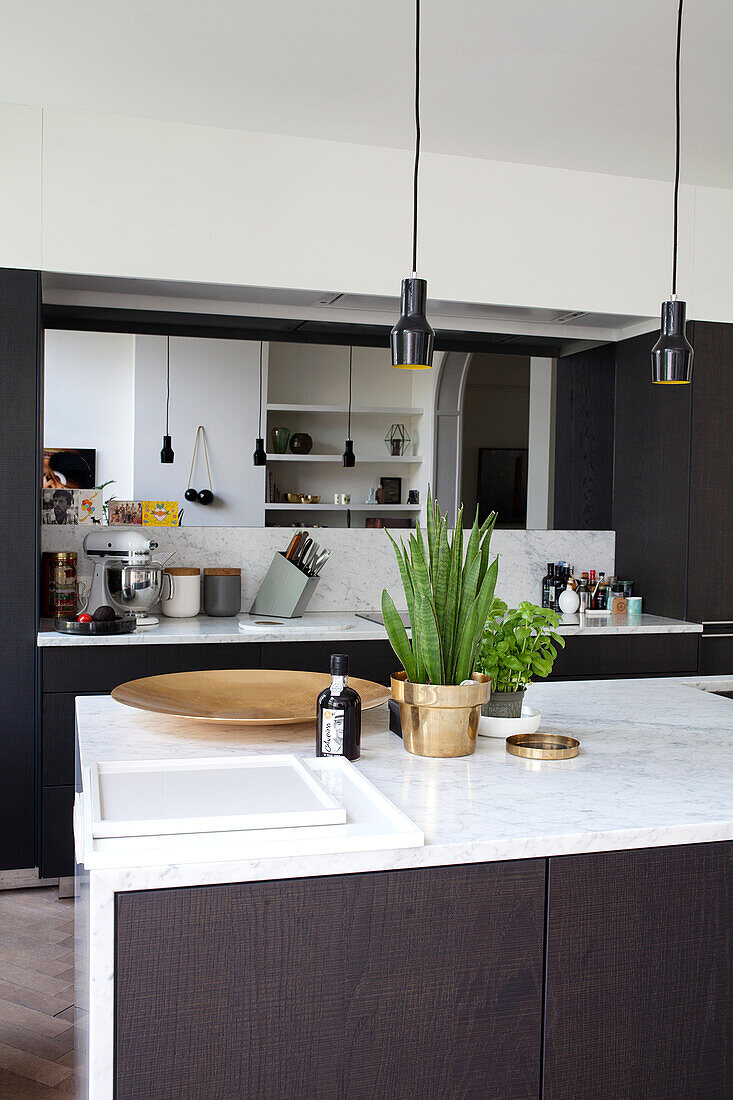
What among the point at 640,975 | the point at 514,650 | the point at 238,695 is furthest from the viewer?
the point at 238,695

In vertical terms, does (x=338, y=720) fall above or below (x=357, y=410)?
below

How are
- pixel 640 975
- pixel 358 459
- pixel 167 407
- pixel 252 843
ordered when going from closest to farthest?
pixel 252 843
pixel 640 975
pixel 167 407
pixel 358 459

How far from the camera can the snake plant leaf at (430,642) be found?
1688 mm

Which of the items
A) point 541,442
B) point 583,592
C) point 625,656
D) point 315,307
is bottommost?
point 625,656

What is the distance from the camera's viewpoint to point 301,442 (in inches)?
160

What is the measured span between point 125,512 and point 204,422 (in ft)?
1.59

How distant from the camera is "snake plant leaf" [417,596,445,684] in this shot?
1.69 metres

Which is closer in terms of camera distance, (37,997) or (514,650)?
(514,650)

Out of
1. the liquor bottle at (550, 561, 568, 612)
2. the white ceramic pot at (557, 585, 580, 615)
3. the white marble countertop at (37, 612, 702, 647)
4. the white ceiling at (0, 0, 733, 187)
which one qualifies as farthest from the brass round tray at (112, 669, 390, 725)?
the liquor bottle at (550, 561, 568, 612)

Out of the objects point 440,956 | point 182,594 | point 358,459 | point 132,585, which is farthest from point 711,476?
point 440,956

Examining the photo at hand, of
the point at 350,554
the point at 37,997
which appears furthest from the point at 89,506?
the point at 37,997

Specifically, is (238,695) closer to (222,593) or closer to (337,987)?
(337,987)

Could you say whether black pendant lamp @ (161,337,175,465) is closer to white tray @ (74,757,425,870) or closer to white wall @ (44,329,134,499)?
white wall @ (44,329,134,499)

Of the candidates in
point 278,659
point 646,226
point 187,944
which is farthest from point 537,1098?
point 646,226
